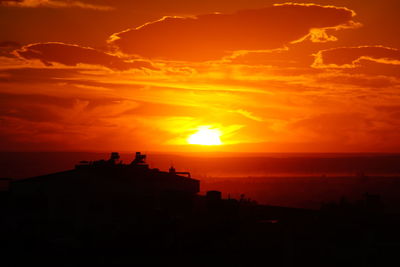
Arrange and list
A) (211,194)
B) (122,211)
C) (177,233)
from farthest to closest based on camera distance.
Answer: (211,194) < (122,211) < (177,233)

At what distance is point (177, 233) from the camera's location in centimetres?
2988

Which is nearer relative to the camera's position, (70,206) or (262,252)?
(262,252)

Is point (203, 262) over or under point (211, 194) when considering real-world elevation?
under

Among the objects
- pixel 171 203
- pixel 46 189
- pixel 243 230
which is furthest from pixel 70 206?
pixel 243 230

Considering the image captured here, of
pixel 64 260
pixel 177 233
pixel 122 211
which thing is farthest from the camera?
pixel 122 211

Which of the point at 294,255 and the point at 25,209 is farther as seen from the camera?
the point at 25,209

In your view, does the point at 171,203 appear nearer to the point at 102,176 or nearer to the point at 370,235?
the point at 102,176

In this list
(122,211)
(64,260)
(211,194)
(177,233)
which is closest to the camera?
(64,260)

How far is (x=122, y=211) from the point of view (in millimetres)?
36062

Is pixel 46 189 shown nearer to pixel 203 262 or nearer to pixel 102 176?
pixel 102 176

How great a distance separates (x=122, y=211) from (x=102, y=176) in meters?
3.28

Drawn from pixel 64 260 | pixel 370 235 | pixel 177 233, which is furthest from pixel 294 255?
pixel 64 260

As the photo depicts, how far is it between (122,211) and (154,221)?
547 centimetres

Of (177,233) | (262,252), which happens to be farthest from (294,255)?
(177,233)
